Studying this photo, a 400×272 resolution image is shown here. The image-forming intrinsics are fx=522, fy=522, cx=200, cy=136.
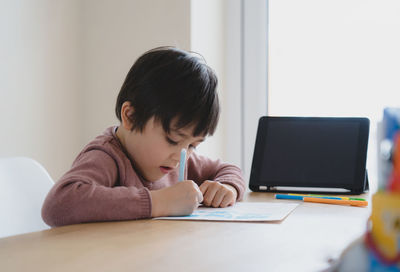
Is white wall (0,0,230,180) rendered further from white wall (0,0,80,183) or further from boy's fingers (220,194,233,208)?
boy's fingers (220,194,233,208)

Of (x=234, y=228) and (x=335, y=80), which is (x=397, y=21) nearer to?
(x=335, y=80)

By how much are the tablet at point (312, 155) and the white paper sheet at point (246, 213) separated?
0.76ft

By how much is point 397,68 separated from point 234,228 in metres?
1.15

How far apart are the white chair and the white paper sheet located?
0.33 metres

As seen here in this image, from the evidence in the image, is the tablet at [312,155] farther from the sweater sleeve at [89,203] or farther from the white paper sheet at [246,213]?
the sweater sleeve at [89,203]

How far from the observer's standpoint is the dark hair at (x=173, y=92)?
39.2 inches

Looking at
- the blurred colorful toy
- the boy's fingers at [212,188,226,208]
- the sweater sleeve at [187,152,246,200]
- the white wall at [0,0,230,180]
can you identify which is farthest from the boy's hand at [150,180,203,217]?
the white wall at [0,0,230,180]

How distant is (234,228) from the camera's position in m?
0.71

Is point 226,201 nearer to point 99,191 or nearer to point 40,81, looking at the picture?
point 99,191

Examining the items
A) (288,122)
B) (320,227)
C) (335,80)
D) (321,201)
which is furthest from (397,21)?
(320,227)

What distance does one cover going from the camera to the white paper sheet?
0.79 metres

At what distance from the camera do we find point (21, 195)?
1003 mm

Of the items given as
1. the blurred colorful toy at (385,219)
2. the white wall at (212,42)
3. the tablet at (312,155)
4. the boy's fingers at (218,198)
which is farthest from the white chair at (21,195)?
the blurred colorful toy at (385,219)

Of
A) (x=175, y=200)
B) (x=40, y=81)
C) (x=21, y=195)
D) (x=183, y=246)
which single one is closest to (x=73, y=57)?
(x=40, y=81)
